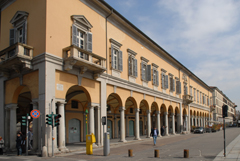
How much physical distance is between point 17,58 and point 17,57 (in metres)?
0.11

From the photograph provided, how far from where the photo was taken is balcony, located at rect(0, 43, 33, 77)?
48.9 feet

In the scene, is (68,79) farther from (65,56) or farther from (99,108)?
(99,108)

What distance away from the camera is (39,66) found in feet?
49.7

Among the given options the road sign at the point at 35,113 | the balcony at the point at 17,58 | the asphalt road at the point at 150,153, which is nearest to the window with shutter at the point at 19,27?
the balcony at the point at 17,58

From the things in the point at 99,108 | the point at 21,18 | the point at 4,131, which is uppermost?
the point at 21,18

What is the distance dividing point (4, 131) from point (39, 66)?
6.05 meters

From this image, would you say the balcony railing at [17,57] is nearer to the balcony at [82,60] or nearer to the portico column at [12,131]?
the balcony at [82,60]

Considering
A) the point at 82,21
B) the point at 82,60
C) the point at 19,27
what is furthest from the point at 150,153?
the point at 19,27

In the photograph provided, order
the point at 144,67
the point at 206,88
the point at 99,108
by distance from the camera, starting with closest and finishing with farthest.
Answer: the point at 99,108
the point at 144,67
the point at 206,88

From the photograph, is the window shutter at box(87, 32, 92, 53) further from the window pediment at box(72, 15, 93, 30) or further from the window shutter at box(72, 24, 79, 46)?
the window shutter at box(72, 24, 79, 46)

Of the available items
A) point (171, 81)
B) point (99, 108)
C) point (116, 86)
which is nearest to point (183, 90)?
point (171, 81)

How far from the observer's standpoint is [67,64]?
15883 mm

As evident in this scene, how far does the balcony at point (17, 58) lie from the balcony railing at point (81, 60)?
228 cm

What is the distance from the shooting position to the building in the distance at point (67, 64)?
49.6ft
